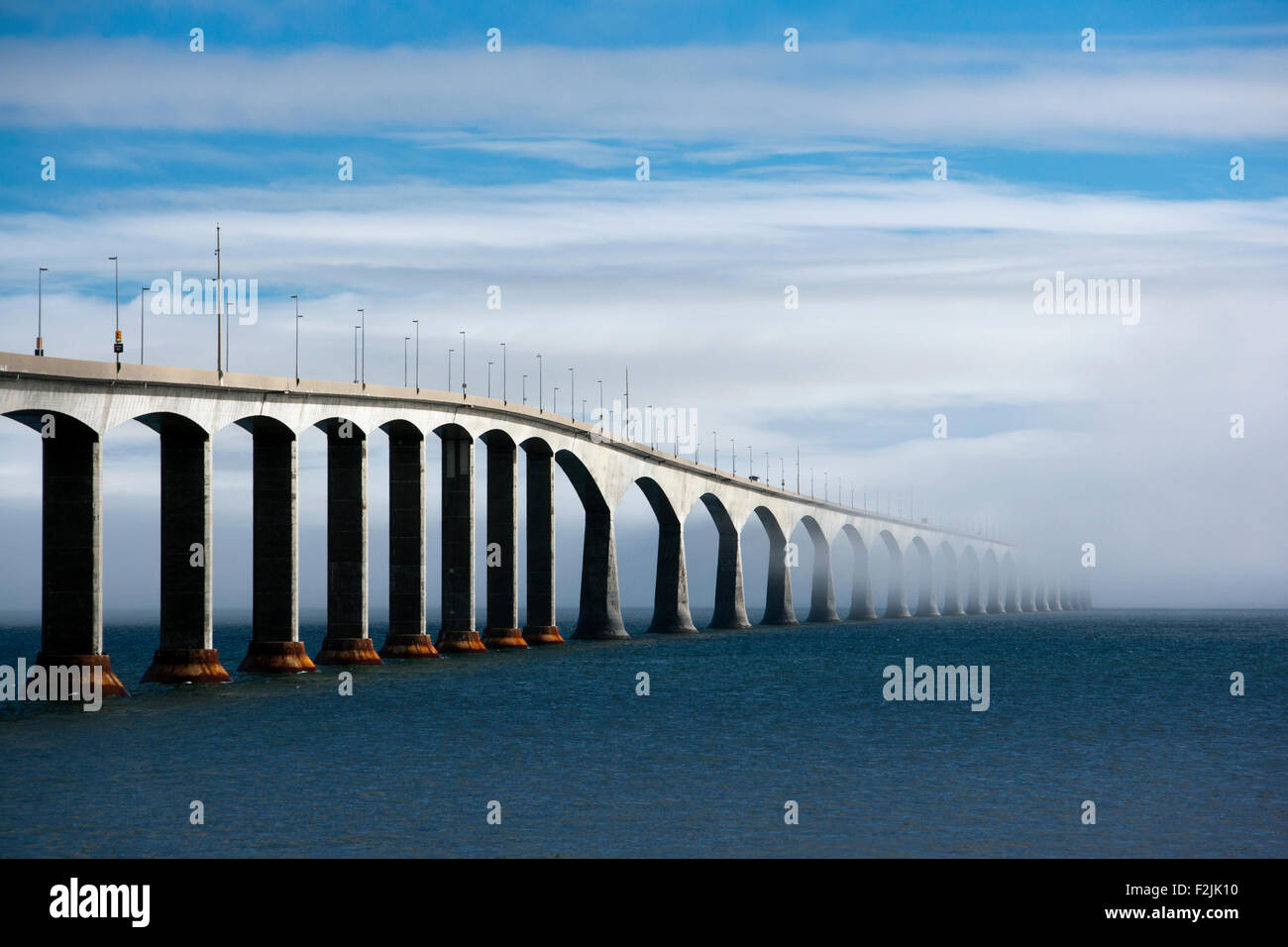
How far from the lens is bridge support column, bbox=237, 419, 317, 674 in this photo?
69.6 m

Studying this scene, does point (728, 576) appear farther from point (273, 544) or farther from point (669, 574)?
point (273, 544)

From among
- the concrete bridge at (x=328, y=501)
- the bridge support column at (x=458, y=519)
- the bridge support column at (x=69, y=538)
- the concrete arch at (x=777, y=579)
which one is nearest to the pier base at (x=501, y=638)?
the concrete bridge at (x=328, y=501)

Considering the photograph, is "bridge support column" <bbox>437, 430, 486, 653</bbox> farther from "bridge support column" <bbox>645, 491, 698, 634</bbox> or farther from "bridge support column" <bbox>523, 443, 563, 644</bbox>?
"bridge support column" <bbox>645, 491, 698, 634</bbox>

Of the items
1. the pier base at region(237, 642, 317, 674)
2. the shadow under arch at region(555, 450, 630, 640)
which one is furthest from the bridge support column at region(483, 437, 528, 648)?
the pier base at region(237, 642, 317, 674)

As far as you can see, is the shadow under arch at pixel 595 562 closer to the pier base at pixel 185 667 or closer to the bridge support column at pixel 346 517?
the bridge support column at pixel 346 517

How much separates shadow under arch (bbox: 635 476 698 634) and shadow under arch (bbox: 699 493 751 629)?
1172cm

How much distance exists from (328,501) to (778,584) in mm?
95310

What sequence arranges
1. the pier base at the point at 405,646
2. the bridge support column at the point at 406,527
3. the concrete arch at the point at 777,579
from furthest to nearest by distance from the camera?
the concrete arch at the point at 777,579
the pier base at the point at 405,646
the bridge support column at the point at 406,527

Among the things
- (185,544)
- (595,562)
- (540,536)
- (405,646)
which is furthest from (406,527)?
(595,562)

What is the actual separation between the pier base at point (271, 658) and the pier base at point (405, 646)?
1453 cm

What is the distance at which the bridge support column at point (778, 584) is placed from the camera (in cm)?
16562

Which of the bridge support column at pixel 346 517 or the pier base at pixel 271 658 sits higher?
the bridge support column at pixel 346 517
